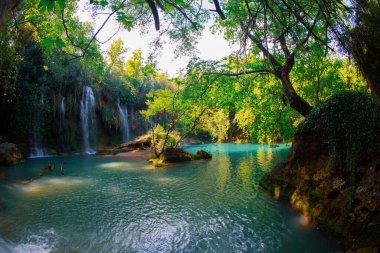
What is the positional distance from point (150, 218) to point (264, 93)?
24.4ft

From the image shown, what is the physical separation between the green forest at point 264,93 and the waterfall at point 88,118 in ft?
0.36

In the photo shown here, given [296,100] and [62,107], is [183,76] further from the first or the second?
[62,107]

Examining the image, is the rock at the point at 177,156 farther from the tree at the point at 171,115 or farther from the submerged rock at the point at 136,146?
the submerged rock at the point at 136,146

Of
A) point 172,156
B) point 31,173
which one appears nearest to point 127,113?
point 172,156

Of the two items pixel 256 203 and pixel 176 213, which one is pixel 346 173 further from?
pixel 176 213

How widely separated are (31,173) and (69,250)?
401 inches

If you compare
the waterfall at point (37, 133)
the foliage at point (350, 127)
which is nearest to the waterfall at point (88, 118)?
the waterfall at point (37, 133)

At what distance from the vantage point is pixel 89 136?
86.0 feet

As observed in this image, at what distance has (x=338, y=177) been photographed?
5.64 meters

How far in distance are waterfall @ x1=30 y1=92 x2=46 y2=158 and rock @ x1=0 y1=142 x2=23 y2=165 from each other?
471 cm

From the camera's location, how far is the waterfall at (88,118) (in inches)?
1013

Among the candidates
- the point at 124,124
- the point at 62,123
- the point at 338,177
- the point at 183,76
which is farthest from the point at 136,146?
the point at 338,177

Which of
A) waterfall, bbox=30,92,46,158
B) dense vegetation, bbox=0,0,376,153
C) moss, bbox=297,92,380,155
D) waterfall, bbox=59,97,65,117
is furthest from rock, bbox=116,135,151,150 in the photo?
moss, bbox=297,92,380,155

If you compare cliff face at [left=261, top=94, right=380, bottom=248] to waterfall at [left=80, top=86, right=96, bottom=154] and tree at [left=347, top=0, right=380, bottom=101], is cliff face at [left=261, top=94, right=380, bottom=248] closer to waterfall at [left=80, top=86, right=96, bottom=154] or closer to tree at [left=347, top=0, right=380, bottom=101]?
tree at [left=347, top=0, right=380, bottom=101]
